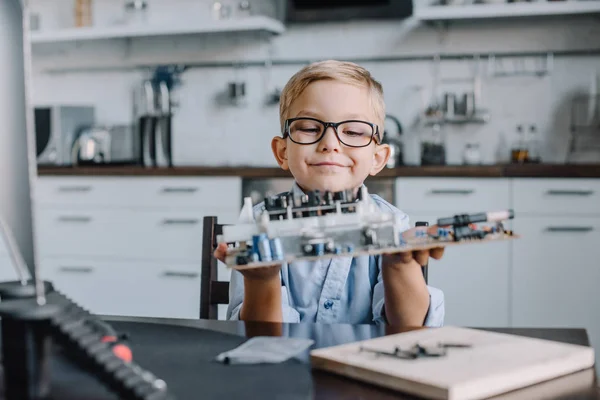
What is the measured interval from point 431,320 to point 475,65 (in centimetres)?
306

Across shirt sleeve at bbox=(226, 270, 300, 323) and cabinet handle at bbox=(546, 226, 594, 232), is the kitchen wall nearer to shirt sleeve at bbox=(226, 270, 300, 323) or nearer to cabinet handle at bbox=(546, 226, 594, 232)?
cabinet handle at bbox=(546, 226, 594, 232)

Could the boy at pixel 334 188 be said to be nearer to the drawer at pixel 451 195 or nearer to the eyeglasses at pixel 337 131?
the eyeglasses at pixel 337 131

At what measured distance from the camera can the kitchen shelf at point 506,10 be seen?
3588 millimetres

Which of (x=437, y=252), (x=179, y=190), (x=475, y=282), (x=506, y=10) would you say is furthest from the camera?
(x=179, y=190)

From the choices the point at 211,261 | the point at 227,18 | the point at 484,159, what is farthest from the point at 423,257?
the point at 227,18

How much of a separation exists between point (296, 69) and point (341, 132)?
9.99 ft

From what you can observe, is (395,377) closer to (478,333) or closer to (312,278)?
(478,333)

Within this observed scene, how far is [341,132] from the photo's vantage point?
130cm

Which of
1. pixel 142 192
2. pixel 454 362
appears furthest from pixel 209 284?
pixel 142 192

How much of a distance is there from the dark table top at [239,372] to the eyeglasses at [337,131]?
34 cm

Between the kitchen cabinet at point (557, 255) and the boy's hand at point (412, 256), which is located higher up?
the boy's hand at point (412, 256)

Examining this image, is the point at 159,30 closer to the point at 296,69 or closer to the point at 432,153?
the point at 296,69

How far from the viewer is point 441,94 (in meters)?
4.07

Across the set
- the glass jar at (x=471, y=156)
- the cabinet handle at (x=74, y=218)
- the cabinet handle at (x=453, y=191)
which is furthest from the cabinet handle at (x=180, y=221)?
the glass jar at (x=471, y=156)
